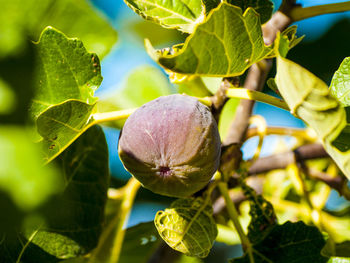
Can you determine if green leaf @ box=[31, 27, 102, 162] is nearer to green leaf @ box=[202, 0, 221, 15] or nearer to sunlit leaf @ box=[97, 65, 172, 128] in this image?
green leaf @ box=[202, 0, 221, 15]

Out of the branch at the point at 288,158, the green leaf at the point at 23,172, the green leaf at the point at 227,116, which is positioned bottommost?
the green leaf at the point at 227,116

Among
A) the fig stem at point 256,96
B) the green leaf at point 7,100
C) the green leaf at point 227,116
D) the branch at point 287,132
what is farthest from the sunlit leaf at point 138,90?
the green leaf at point 7,100

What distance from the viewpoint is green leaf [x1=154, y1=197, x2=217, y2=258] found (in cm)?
87

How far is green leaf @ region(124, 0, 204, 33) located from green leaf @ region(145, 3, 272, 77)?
6.0 inches

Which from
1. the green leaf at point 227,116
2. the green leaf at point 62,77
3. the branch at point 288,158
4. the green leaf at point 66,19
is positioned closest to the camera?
the green leaf at point 62,77

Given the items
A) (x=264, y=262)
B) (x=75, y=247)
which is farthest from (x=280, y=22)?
(x=75, y=247)

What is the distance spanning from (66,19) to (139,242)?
0.69m

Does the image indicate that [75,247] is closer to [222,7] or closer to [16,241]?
[16,241]

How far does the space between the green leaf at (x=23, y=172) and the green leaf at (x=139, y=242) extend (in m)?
1.02

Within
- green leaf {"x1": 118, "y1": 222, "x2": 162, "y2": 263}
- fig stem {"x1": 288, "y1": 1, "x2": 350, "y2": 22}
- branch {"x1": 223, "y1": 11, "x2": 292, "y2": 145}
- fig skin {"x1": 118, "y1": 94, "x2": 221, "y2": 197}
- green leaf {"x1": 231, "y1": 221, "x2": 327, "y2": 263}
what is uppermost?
fig stem {"x1": 288, "y1": 1, "x2": 350, "y2": 22}

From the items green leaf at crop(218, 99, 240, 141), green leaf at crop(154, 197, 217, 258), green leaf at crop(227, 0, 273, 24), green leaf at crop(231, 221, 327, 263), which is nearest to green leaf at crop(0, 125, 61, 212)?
green leaf at crop(154, 197, 217, 258)

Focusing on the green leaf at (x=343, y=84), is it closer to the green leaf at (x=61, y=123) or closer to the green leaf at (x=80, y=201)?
the green leaf at (x=61, y=123)

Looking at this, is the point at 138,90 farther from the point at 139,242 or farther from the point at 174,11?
the point at 174,11

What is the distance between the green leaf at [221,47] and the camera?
2.43 ft
